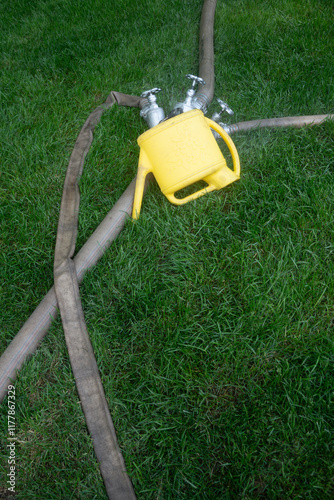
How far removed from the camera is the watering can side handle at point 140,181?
1779 millimetres

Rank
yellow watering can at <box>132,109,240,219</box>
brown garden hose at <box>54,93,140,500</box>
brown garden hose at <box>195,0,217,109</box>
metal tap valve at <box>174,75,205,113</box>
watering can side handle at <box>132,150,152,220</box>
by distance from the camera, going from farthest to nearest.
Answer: brown garden hose at <box>195,0,217,109</box> → metal tap valve at <box>174,75,205,113</box> → watering can side handle at <box>132,150,152,220</box> → yellow watering can at <box>132,109,240,219</box> → brown garden hose at <box>54,93,140,500</box>

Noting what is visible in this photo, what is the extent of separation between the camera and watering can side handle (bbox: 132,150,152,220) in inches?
70.1

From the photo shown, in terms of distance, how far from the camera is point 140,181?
1.80 meters

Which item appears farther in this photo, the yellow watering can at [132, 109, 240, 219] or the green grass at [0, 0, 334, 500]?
the yellow watering can at [132, 109, 240, 219]

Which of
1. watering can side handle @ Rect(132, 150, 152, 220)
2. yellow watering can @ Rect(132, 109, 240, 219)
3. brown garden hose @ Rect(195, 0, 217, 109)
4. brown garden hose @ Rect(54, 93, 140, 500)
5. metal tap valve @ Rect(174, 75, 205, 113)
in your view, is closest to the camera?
brown garden hose @ Rect(54, 93, 140, 500)

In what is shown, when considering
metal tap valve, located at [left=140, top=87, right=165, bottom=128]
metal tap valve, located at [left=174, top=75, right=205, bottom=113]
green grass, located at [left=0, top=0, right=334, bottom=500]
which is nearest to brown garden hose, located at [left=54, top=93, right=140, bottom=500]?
green grass, located at [left=0, top=0, right=334, bottom=500]

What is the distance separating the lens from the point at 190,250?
69.2 inches

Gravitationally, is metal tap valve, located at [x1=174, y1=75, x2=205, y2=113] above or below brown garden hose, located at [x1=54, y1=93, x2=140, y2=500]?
above

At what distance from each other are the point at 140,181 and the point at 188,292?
615mm

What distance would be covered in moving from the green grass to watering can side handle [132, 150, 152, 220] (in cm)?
8

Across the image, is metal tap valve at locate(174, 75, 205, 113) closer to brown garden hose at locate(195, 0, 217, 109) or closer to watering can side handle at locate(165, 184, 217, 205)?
brown garden hose at locate(195, 0, 217, 109)

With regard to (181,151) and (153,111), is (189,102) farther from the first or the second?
(181,151)

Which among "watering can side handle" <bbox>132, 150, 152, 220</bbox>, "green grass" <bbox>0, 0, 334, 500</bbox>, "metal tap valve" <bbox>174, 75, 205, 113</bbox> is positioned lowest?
"green grass" <bbox>0, 0, 334, 500</bbox>

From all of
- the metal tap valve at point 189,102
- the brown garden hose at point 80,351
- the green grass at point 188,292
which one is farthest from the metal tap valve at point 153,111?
the brown garden hose at point 80,351
